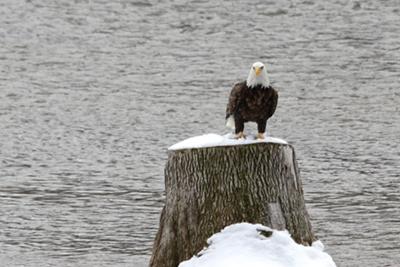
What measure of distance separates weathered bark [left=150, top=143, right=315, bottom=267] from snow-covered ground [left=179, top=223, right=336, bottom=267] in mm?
48

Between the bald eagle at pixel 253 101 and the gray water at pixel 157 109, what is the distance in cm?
242

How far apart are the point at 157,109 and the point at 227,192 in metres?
9.30

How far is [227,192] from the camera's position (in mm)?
6277

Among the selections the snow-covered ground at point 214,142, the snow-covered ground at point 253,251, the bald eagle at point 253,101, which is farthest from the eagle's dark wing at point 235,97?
the snow-covered ground at point 253,251

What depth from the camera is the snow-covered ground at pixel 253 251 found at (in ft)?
20.2

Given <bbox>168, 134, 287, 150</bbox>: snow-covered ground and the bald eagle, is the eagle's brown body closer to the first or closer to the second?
the bald eagle

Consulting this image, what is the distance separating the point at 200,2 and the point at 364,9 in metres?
2.79

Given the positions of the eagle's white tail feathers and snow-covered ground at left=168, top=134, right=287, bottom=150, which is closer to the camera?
snow-covered ground at left=168, top=134, right=287, bottom=150

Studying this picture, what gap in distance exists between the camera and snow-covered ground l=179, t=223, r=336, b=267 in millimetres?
6168

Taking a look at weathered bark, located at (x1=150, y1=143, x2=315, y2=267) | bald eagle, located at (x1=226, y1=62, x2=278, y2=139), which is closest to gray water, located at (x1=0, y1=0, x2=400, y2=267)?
bald eagle, located at (x1=226, y1=62, x2=278, y2=139)

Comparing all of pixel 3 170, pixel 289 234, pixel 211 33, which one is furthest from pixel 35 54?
pixel 289 234

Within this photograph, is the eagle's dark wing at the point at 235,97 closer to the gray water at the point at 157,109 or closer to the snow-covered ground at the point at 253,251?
the snow-covered ground at the point at 253,251

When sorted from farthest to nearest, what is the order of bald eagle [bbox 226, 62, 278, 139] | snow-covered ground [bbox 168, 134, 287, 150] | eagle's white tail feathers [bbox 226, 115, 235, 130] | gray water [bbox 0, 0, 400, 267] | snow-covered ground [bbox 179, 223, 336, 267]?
gray water [bbox 0, 0, 400, 267] → eagle's white tail feathers [bbox 226, 115, 235, 130] → bald eagle [bbox 226, 62, 278, 139] → snow-covered ground [bbox 168, 134, 287, 150] → snow-covered ground [bbox 179, 223, 336, 267]

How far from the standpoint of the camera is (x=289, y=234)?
6.38 m
